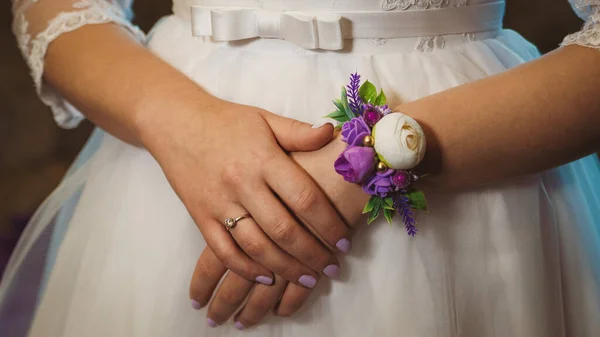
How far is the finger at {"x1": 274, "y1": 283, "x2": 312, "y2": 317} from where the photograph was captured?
562mm

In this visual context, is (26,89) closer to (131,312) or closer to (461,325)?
(131,312)

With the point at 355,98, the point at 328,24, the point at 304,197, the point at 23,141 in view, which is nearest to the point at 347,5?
the point at 328,24

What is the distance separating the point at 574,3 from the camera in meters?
0.63

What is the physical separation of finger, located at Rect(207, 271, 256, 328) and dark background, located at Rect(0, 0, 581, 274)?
135 cm

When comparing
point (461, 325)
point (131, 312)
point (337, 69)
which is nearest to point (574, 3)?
point (337, 69)

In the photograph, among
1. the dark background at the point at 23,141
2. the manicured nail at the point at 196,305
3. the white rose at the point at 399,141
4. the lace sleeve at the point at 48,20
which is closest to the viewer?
the white rose at the point at 399,141

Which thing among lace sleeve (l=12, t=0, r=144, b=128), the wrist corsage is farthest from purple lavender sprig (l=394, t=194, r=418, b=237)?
lace sleeve (l=12, t=0, r=144, b=128)

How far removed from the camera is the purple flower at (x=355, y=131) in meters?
0.51

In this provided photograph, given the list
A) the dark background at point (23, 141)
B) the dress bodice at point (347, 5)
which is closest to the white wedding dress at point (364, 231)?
the dress bodice at point (347, 5)

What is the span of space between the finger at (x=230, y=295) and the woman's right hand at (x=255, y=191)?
0.06 ft

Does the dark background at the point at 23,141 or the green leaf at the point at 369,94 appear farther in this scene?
the dark background at the point at 23,141

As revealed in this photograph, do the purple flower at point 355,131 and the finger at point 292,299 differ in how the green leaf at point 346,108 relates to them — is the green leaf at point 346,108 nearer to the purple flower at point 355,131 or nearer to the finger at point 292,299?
the purple flower at point 355,131

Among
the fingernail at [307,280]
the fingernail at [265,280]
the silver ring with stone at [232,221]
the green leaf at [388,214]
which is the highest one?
the green leaf at [388,214]

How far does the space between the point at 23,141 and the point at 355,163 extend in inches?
63.3
